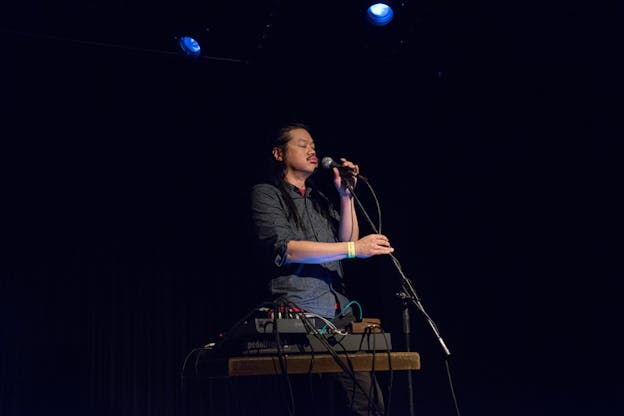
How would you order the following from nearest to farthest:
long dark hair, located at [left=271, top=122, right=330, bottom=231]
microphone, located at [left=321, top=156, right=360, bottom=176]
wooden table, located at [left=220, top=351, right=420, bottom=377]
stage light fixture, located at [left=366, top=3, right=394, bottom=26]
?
wooden table, located at [left=220, top=351, right=420, bottom=377]
microphone, located at [left=321, top=156, right=360, bottom=176]
long dark hair, located at [left=271, top=122, right=330, bottom=231]
stage light fixture, located at [left=366, top=3, right=394, bottom=26]

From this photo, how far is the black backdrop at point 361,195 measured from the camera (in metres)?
3.23

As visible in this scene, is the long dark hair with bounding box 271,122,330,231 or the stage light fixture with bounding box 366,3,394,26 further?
the stage light fixture with bounding box 366,3,394,26

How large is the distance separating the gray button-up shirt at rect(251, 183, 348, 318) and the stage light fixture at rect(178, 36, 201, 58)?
58.1 inches

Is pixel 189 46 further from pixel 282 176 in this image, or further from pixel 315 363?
pixel 315 363

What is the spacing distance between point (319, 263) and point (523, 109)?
5.45 feet

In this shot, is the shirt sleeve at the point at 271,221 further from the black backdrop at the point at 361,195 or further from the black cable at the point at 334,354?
the black backdrop at the point at 361,195

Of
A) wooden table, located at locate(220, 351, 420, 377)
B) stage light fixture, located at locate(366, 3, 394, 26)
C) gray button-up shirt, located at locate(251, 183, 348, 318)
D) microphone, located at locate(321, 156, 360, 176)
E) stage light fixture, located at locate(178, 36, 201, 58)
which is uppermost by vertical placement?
stage light fixture, located at locate(366, 3, 394, 26)

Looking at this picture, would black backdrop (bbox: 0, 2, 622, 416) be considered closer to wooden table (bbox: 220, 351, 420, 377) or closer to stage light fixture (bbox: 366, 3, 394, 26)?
stage light fixture (bbox: 366, 3, 394, 26)

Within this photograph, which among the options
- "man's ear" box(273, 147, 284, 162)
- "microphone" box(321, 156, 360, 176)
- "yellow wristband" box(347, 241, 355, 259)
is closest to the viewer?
"yellow wristband" box(347, 241, 355, 259)

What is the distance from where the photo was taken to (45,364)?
3.67 metres

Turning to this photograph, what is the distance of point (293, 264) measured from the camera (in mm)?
2568

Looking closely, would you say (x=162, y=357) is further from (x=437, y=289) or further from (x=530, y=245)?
(x=530, y=245)

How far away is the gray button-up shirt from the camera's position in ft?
8.20

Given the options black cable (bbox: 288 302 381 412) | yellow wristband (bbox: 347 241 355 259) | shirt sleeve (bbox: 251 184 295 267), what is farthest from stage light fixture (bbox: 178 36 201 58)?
black cable (bbox: 288 302 381 412)
